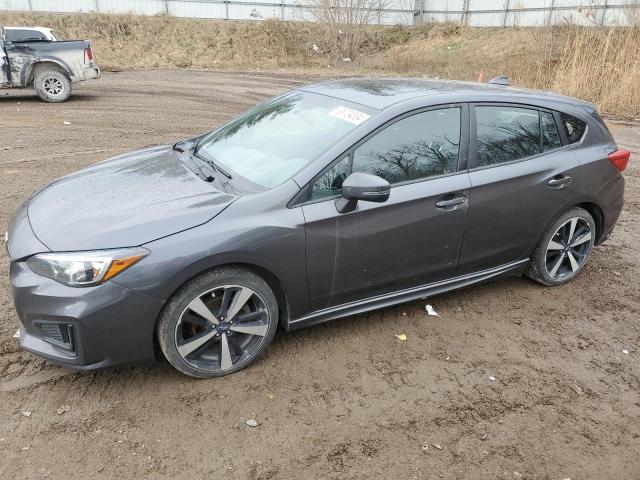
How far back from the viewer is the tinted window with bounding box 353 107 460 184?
3373 millimetres

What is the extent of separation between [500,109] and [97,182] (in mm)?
2865

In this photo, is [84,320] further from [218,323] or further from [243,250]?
[243,250]

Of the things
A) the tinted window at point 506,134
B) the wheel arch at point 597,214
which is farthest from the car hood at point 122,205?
the wheel arch at point 597,214

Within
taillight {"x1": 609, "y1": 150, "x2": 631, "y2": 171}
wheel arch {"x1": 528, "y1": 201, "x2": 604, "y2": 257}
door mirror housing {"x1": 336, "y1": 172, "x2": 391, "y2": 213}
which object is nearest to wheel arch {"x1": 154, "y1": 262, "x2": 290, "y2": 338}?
door mirror housing {"x1": 336, "y1": 172, "x2": 391, "y2": 213}

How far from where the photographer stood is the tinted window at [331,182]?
3.18 meters

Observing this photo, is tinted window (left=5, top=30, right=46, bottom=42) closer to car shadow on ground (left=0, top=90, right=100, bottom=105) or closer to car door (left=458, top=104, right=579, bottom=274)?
car shadow on ground (left=0, top=90, right=100, bottom=105)

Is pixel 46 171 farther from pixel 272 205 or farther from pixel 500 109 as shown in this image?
pixel 500 109

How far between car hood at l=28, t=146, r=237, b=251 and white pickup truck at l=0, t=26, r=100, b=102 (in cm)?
929

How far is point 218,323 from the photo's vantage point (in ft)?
10.1

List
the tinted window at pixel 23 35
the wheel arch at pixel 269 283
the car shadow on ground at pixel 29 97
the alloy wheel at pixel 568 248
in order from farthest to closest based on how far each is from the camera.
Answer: the car shadow on ground at pixel 29 97 < the tinted window at pixel 23 35 < the alloy wheel at pixel 568 248 < the wheel arch at pixel 269 283

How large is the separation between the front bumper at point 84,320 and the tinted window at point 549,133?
3.08 m

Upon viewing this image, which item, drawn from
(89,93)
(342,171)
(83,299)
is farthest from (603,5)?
(83,299)

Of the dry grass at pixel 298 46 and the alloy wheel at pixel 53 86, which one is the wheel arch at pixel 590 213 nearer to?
the alloy wheel at pixel 53 86

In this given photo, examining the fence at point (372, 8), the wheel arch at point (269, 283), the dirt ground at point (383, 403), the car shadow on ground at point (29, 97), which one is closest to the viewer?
the dirt ground at point (383, 403)
